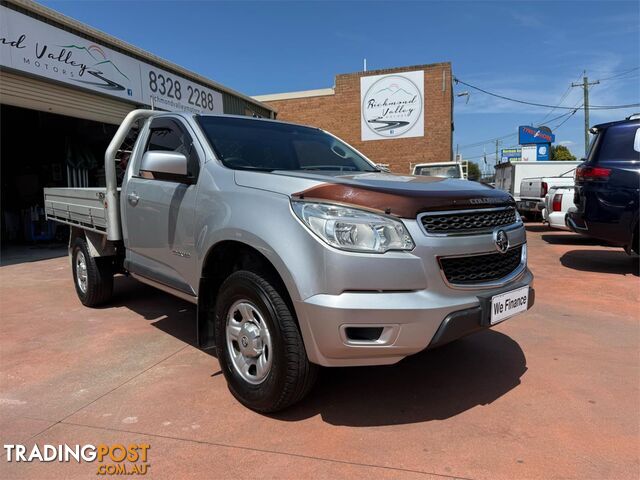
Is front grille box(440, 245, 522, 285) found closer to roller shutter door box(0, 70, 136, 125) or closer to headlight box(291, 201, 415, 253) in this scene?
headlight box(291, 201, 415, 253)

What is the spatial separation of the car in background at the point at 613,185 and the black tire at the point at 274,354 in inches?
232

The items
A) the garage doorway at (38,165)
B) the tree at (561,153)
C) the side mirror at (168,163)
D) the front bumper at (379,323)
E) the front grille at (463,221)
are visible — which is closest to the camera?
the front bumper at (379,323)

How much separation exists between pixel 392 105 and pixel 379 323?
2212 centimetres

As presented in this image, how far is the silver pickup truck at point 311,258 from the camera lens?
2422mm

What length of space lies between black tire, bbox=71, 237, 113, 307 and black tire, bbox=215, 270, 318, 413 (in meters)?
2.84

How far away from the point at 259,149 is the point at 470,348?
2.42 metres

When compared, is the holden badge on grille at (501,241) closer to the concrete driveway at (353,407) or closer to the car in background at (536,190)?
the concrete driveway at (353,407)

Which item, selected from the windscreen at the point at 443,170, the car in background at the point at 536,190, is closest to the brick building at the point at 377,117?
the windscreen at the point at 443,170

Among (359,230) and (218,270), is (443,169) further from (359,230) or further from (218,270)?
(359,230)

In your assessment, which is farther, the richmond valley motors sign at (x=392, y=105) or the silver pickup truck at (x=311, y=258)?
the richmond valley motors sign at (x=392, y=105)

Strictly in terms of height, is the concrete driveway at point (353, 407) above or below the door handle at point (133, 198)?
below

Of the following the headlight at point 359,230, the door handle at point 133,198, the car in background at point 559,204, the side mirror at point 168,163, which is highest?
the side mirror at point 168,163

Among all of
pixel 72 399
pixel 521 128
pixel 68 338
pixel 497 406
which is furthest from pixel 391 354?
pixel 521 128

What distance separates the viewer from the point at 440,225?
260cm
